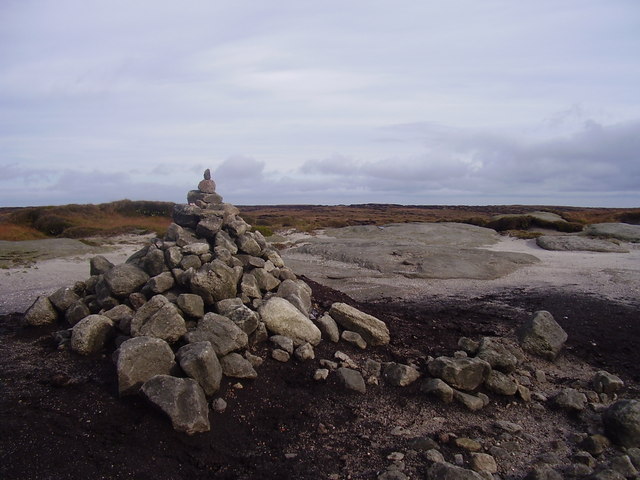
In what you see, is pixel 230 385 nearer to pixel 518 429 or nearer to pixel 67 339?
pixel 67 339

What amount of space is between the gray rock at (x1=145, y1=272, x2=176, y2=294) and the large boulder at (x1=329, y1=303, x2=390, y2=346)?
11.0 ft

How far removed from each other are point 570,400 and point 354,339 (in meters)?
3.81

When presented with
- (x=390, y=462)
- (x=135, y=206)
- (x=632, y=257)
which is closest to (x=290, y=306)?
(x=390, y=462)

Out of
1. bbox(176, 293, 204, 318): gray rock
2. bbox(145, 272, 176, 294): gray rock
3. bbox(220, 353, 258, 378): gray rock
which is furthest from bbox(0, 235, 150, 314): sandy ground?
bbox(220, 353, 258, 378): gray rock

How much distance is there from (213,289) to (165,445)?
133 inches

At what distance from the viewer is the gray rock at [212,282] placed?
28.6ft

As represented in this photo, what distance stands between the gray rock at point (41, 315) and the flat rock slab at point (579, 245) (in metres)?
24.7

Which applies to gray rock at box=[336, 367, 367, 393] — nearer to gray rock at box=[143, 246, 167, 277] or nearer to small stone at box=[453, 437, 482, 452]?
small stone at box=[453, 437, 482, 452]

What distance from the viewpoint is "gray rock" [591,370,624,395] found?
7801mm

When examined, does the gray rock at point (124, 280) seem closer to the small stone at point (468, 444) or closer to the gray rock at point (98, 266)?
the gray rock at point (98, 266)

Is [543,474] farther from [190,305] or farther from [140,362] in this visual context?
[190,305]

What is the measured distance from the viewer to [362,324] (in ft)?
31.1

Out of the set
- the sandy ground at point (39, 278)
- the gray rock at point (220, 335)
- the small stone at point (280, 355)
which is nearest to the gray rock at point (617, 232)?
the small stone at point (280, 355)

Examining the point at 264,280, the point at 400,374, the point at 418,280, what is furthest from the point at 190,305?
the point at 418,280
